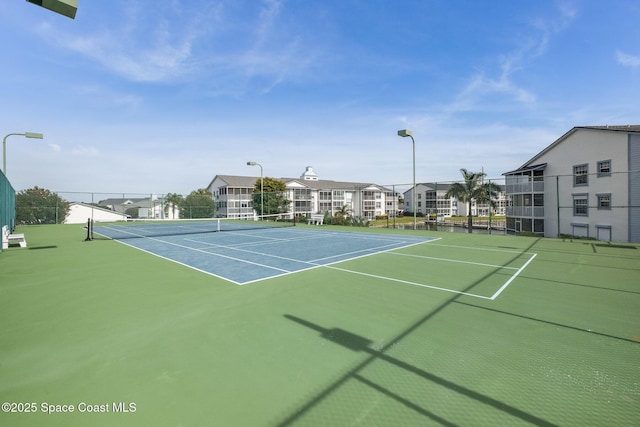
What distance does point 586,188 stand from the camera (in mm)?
23609

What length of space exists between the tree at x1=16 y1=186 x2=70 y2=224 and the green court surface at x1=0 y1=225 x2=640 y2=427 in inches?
1146

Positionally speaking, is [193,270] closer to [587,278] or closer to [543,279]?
[543,279]

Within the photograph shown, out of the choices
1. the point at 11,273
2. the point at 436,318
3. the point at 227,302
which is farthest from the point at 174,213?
the point at 436,318

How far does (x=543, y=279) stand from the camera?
7031 millimetres

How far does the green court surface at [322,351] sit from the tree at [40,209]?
95.5 feet

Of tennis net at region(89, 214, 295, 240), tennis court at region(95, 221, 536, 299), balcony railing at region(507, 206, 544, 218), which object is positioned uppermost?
balcony railing at region(507, 206, 544, 218)

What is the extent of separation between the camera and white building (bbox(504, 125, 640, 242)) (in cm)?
1991

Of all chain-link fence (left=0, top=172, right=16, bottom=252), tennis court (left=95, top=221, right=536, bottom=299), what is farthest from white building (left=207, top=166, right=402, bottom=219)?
tennis court (left=95, top=221, right=536, bottom=299)

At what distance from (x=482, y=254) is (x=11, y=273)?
14.7m

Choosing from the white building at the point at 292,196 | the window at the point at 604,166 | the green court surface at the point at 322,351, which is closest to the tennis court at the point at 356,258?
the green court surface at the point at 322,351

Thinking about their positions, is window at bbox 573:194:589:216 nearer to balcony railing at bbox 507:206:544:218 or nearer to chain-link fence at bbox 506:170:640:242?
chain-link fence at bbox 506:170:640:242

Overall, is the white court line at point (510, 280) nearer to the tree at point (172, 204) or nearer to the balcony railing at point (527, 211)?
the balcony railing at point (527, 211)

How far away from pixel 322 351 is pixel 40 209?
3737 centimetres

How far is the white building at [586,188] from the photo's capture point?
1991 centimetres
